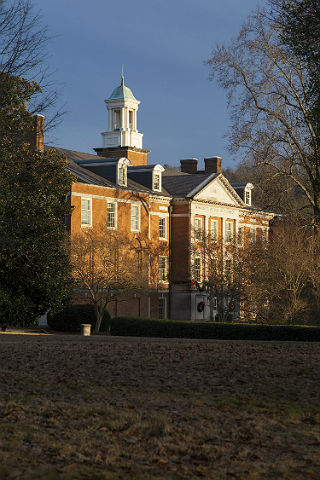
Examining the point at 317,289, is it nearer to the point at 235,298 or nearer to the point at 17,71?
the point at 235,298

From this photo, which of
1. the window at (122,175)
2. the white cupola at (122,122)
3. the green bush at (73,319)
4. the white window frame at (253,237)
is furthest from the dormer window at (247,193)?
the green bush at (73,319)

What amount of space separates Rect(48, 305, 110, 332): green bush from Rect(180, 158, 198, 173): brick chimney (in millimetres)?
26154

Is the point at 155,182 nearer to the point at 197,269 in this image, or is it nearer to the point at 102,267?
the point at 197,269

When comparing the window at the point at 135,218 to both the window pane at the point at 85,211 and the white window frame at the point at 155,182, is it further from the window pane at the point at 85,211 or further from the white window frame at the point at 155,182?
the window pane at the point at 85,211

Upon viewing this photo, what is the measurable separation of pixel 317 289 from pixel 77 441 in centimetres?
3116

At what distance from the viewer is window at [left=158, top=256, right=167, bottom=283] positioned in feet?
186

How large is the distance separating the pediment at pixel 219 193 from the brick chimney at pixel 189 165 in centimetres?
638

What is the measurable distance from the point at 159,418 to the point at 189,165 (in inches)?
2344

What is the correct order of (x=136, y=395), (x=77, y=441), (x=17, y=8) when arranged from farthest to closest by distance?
(x=17, y=8) < (x=136, y=395) < (x=77, y=441)

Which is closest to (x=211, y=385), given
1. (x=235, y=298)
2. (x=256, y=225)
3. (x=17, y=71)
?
(x=17, y=71)

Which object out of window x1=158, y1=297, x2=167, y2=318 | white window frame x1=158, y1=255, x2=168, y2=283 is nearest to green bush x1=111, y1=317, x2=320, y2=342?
window x1=158, y1=297, x2=167, y2=318

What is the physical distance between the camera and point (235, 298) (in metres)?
43.1

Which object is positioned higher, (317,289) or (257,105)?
(257,105)

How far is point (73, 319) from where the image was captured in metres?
44.7
